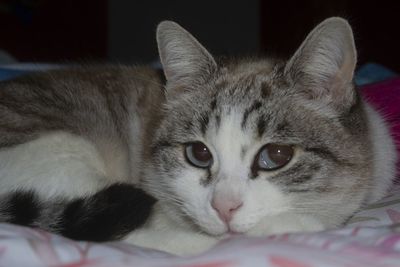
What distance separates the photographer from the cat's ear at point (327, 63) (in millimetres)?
1787

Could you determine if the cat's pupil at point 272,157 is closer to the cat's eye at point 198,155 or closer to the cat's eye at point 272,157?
the cat's eye at point 272,157

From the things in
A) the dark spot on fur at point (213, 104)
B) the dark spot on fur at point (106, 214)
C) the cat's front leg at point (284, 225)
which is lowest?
the dark spot on fur at point (106, 214)

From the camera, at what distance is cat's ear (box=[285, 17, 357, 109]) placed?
1.79 m

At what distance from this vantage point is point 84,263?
118cm

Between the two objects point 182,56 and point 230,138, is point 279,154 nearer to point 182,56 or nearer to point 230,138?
point 230,138

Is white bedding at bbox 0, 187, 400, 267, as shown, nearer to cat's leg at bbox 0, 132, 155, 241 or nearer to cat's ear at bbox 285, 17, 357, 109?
cat's leg at bbox 0, 132, 155, 241

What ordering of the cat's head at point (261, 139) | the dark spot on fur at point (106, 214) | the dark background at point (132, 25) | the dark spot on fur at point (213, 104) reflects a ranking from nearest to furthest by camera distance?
the dark spot on fur at point (106, 214), the cat's head at point (261, 139), the dark spot on fur at point (213, 104), the dark background at point (132, 25)

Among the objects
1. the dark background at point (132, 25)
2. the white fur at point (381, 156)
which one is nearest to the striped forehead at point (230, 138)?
the white fur at point (381, 156)

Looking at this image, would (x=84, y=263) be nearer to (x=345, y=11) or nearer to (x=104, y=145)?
(x=104, y=145)

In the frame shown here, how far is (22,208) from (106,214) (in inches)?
8.9

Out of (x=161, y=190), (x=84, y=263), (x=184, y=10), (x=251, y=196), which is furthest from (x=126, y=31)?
(x=84, y=263)

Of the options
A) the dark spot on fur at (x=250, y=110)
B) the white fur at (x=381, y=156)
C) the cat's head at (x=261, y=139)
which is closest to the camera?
the cat's head at (x=261, y=139)

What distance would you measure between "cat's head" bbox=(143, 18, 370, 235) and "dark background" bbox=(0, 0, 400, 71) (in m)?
3.00

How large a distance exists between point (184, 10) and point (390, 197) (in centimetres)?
424
